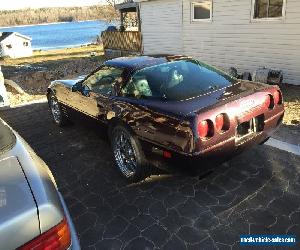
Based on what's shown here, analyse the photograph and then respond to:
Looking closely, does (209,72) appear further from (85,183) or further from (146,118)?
(85,183)

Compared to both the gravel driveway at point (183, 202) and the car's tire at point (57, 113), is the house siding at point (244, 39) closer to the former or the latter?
the gravel driveway at point (183, 202)

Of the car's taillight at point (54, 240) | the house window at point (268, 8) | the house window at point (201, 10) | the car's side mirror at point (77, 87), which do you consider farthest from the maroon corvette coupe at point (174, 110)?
the house window at point (201, 10)

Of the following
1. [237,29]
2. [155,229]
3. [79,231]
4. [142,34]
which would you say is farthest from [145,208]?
[142,34]

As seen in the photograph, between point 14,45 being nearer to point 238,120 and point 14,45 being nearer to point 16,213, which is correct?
point 238,120

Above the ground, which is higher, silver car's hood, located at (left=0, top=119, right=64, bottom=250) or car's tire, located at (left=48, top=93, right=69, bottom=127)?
silver car's hood, located at (left=0, top=119, right=64, bottom=250)

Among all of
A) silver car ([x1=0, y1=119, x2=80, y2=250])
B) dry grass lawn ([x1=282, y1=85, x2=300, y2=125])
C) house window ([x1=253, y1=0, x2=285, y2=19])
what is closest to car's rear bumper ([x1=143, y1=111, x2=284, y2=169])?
silver car ([x1=0, y1=119, x2=80, y2=250])

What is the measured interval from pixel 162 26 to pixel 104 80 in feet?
32.0

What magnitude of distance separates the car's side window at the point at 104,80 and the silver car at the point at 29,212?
8.05ft

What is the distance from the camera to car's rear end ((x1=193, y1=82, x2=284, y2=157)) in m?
3.42

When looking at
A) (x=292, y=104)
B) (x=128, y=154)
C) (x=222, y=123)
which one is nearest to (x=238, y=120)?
(x=222, y=123)

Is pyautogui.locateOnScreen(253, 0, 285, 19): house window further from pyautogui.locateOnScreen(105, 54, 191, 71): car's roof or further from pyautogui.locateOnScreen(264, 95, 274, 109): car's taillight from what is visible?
pyautogui.locateOnScreen(264, 95, 274, 109): car's taillight

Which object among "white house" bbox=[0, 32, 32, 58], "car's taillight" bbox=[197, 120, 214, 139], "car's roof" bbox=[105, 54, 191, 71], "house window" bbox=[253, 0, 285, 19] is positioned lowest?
"white house" bbox=[0, 32, 32, 58]

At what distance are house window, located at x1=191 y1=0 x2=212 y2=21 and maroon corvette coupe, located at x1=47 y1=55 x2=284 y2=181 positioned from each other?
7.20 metres

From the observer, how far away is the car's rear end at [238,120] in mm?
3418
